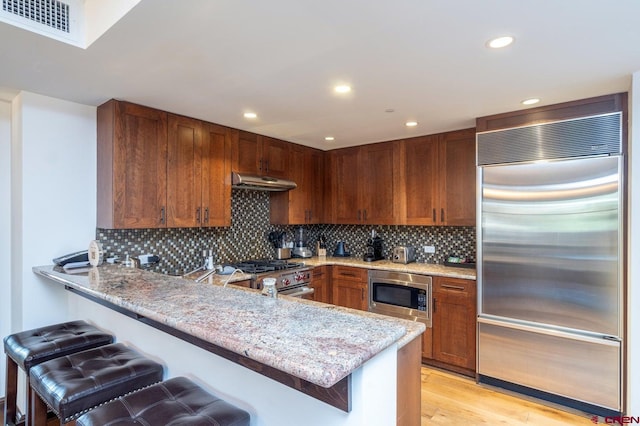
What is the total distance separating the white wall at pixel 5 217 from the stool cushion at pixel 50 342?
1077 mm

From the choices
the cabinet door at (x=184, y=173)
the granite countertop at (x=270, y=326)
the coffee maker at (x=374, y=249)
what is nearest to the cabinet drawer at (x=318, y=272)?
the coffee maker at (x=374, y=249)

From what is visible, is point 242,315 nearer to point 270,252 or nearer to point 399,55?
point 399,55

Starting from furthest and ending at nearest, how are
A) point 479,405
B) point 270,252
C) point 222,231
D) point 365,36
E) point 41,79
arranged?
point 270,252
point 222,231
point 479,405
point 41,79
point 365,36

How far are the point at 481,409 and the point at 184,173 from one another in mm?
3062

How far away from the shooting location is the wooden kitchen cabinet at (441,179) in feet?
10.9

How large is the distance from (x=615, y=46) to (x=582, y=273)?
1530mm

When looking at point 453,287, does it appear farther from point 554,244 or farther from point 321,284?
point 321,284

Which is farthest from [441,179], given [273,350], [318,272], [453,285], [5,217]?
[5,217]

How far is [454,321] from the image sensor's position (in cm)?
312

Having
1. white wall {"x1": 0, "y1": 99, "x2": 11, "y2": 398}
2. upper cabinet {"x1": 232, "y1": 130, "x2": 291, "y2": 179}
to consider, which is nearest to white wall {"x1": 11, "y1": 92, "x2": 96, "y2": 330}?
white wall {"x1": 0, "y1": 99, "x2": 11, "y2": 398}

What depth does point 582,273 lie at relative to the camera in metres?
2.44

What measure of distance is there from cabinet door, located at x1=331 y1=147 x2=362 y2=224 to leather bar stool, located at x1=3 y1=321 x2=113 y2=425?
285cm

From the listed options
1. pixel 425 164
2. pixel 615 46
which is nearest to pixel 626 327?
pixel 615 46

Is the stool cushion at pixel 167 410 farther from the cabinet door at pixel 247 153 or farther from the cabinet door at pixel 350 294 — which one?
the cabinet door at pixel 350 294
